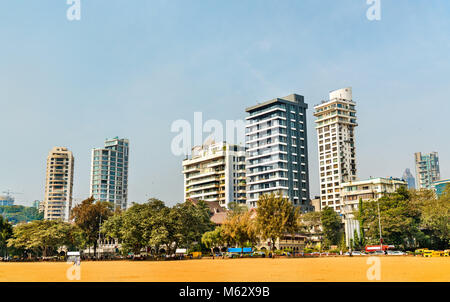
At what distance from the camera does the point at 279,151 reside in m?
141

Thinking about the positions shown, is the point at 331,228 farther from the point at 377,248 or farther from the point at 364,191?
the point at 377,248

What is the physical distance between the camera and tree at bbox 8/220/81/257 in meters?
83.9

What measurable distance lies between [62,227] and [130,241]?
864 inches

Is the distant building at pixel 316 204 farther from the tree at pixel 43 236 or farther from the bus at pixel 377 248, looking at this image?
the tree at pixel 43 236

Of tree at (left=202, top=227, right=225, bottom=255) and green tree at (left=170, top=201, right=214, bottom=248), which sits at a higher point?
green tree at (left=170, top=201, right=214, bottom=248)

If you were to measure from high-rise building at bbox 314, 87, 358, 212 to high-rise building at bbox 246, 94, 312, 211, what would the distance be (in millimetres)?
12135

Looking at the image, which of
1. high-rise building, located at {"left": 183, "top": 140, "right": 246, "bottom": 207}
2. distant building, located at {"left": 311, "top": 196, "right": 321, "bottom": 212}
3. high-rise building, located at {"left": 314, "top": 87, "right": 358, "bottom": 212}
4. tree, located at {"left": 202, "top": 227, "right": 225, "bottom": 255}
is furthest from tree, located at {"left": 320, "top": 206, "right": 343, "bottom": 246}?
distant building, located at {"left": 311, "top": 196, "right": 321, "bottom": 212}

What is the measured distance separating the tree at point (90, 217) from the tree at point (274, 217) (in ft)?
117

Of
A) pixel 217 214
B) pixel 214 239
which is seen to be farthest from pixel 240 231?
pixel 217 214

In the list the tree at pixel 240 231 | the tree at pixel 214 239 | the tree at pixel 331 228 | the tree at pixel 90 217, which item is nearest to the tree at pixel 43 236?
the tree at pixel 90 217

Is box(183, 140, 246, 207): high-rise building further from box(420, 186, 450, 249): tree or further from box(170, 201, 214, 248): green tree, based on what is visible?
box(420, 186, 450, 249): tree

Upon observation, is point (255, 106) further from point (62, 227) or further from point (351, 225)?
point (62, 227)

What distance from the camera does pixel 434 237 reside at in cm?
8350
